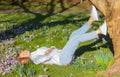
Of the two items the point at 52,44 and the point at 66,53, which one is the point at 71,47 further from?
the point at 52,44

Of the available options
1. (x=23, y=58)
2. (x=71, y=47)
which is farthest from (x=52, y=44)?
(x=71, y=47)

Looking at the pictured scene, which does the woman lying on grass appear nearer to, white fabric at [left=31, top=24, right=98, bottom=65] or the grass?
white fabric at [left=31, top=24, right=98, bottom=65]

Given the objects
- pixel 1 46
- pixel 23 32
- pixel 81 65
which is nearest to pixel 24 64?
pixel 81 65

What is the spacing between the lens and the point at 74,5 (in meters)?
23.4

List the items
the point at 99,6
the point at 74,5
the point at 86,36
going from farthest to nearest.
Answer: the point at 74,5
the point at 86,36
the point at 99,6

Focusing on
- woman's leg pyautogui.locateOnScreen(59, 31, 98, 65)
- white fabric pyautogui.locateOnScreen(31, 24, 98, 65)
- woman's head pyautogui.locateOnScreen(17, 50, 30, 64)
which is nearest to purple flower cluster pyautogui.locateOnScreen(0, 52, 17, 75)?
woman's head pyautogui.locateOnScreen(17, 50, 30, 64)

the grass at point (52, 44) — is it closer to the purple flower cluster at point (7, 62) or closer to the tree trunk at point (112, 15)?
the purple flower cluster at point (7, 62)

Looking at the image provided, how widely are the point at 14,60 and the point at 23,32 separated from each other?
14.3ft

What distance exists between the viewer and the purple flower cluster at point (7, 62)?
8.75 metres

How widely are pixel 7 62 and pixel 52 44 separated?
2655 mm

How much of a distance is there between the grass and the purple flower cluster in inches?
7.6

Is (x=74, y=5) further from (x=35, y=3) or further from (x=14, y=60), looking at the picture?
(x=14, y=60)

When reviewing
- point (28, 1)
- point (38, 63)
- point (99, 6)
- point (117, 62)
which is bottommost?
point (28, 1)

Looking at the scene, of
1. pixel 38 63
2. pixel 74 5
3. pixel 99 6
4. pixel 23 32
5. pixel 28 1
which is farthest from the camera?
pixel 28 1
